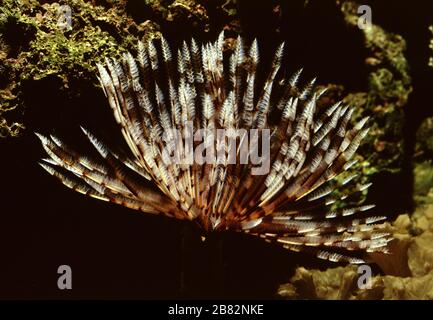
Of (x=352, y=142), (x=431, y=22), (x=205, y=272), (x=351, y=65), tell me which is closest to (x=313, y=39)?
(x=351, y=65)

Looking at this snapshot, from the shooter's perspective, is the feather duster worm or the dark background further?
the dark background

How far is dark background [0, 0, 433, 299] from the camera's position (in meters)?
2.91

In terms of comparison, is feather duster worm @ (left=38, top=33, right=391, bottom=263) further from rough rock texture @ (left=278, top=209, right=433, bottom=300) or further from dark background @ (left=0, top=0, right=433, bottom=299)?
rough rock texture @ (left=278, top=209, right=433, bottom=300)

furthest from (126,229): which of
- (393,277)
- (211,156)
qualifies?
(393,277)

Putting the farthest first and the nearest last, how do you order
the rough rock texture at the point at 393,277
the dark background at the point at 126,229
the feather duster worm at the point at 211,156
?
the rough rock texture at the point at 393,277, the dark background at the point at 126,229, the feather duster worm at the point at 211,156

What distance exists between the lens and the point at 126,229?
3.37 m

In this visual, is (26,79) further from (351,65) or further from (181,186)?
(351,65)

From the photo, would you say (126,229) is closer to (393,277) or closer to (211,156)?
(211,156)

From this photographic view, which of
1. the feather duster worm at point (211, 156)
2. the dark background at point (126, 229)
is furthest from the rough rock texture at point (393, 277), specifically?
the feather duster worm at point (211, 156)

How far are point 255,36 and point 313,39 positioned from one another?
2.12ft

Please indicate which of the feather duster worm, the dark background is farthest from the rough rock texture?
the feather duster worm

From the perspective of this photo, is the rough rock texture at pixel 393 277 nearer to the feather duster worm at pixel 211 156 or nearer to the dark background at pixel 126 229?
the dark background at pixel 126 229

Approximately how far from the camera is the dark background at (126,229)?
291cm

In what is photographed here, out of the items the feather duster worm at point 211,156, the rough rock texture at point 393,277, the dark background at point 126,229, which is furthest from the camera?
the rough rock texture at point 393,277
